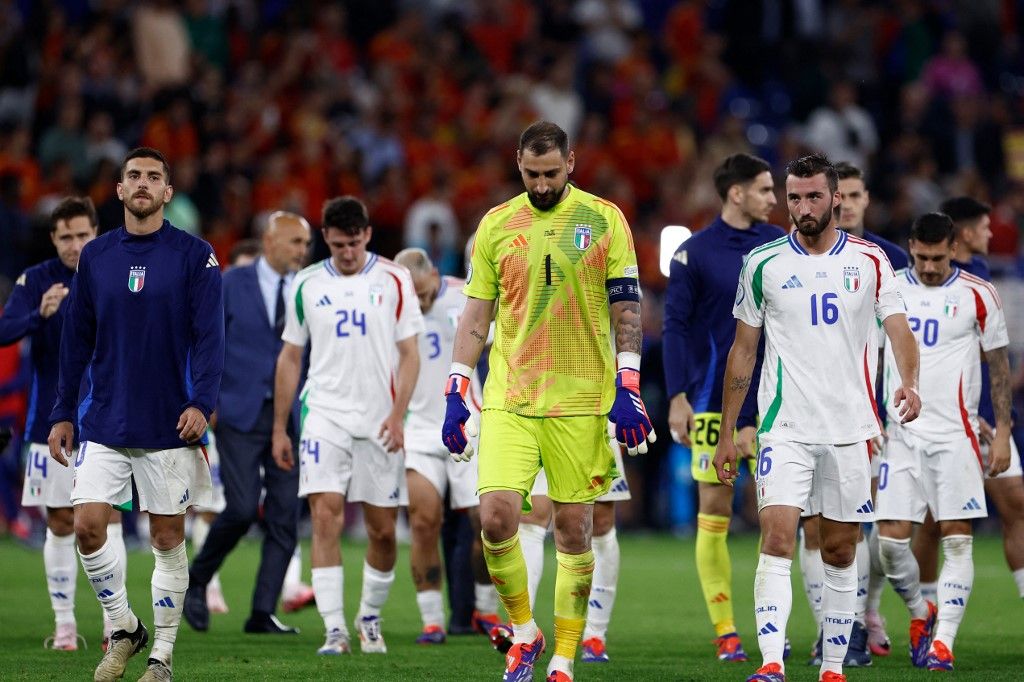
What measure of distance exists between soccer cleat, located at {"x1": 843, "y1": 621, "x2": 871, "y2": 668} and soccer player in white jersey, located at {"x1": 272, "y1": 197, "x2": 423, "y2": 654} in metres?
2.90

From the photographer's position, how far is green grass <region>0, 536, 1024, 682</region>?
9281mm

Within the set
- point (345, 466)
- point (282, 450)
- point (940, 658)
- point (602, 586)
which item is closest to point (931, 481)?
point (940, 658)

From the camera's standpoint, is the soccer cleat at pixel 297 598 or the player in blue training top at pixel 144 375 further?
the soccer cleat at pixel 297 598

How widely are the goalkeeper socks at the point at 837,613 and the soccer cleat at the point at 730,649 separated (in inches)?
65.0

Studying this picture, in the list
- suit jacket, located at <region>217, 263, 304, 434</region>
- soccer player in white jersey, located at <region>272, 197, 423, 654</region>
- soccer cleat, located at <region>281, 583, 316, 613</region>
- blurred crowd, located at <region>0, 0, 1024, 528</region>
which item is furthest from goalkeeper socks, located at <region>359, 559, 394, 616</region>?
blurred crowd, located at <region>0, 0, 1024, 528</region>

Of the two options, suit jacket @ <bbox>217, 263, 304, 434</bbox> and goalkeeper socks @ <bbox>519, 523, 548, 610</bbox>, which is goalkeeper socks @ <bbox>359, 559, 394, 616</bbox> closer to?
goalkeeper socks @ <bbox>519, 523, 548, 610</bbox>

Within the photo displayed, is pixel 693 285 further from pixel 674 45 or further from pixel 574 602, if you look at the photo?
pixel 674 45

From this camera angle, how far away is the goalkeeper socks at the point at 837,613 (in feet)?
27.6

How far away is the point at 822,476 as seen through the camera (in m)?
8.49

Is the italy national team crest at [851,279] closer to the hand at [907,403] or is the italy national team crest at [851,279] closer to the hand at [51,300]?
the hand at [907,403]

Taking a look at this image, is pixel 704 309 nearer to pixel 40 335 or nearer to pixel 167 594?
pixel 167 594

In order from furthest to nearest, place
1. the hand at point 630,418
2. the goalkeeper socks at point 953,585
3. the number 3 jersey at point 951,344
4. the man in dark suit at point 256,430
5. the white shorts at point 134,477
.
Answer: the man in dark suit at point 256,430
the number 3 jersey at point 951,344
the goalkeeper socks at point 953,585
the white shorts at point 134,477
the hand at point 630,418

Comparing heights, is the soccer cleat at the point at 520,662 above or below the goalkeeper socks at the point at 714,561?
below

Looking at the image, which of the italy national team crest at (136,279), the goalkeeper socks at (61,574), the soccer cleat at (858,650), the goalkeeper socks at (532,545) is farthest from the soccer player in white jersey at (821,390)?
the goalkeeper socks at (61,574)
